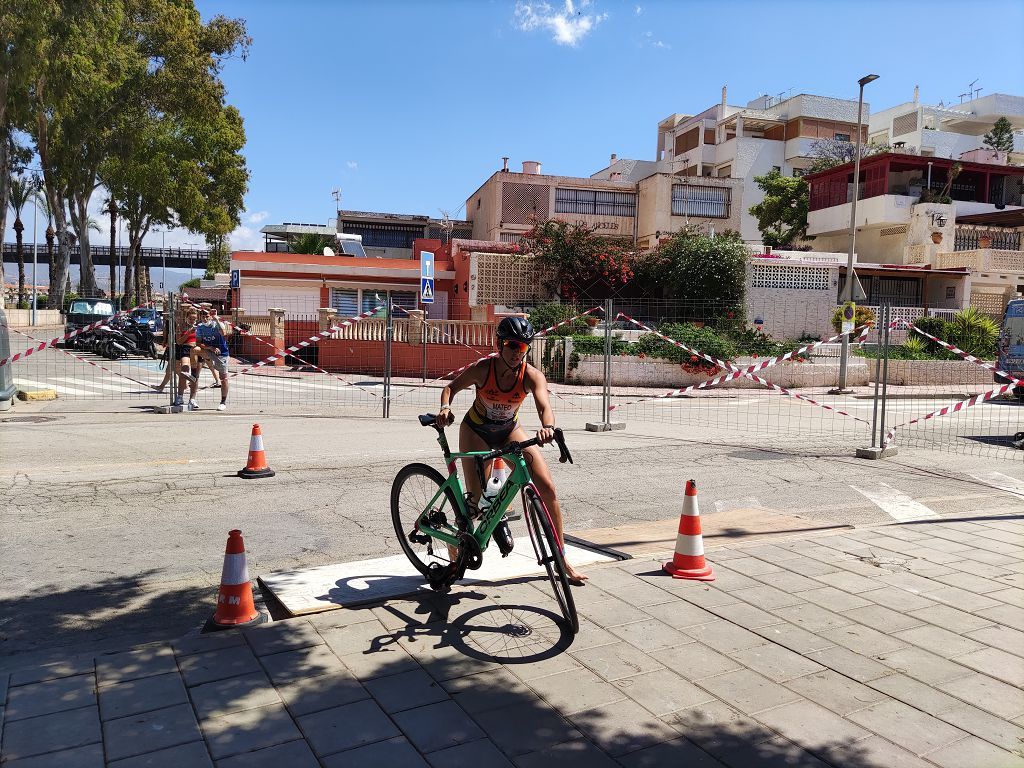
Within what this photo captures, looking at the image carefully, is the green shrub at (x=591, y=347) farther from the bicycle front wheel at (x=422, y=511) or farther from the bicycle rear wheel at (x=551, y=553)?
the bicycle rear wheel at (x=551, y=553)

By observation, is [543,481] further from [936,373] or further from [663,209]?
[663,209]

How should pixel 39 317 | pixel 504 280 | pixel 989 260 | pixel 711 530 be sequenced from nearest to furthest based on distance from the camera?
1. pixel 711 530
2. pixel 504 280
3. pixel 989 260
4. pixel 39 317

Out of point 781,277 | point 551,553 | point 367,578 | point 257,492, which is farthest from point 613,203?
point 551,553

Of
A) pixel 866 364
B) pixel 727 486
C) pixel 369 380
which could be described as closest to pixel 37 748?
pixel 727 486

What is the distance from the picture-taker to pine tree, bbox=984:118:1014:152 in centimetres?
5381

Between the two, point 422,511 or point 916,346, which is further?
point 916,346

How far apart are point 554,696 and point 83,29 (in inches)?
1233

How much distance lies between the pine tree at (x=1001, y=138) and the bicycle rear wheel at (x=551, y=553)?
198 ft

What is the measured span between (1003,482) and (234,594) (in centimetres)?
847

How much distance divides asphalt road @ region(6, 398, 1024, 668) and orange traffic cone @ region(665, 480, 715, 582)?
5.05 ft

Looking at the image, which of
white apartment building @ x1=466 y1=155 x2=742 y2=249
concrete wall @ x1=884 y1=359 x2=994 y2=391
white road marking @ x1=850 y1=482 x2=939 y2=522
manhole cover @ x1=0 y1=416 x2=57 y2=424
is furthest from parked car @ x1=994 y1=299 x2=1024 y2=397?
white apartment building @ x1=466 y1=155 x2=742 y2=249

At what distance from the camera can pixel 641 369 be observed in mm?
21562

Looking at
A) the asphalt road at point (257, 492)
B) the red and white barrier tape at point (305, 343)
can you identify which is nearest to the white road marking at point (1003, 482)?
the asphalt road at point (257, 492)

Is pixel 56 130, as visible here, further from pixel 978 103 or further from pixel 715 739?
pixel 978 103
